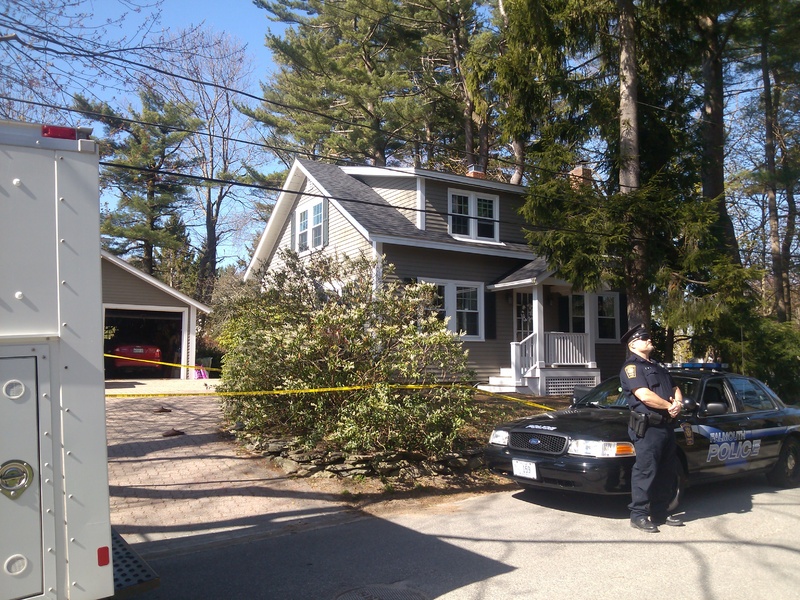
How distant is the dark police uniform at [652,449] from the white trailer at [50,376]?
4.88 m

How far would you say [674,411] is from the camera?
6492mm

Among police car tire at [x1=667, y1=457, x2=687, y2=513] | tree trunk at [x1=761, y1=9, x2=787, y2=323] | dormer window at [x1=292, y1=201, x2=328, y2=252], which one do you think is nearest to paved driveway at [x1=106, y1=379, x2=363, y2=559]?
police car tire at [x1=667, y1=457, x2=687, y2=513]

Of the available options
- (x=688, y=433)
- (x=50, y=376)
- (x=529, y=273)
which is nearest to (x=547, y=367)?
(x=529, y=273)

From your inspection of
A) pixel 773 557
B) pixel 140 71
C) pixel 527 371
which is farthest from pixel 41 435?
pixel 527 371

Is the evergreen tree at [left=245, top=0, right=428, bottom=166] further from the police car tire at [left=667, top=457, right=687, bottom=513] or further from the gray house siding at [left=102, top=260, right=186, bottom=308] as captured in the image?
the police car tire at [left=667, top=457, right=687, bottom=513]

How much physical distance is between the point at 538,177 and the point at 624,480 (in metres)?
10.6

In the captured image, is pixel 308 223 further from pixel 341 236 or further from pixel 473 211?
pixel 473 211

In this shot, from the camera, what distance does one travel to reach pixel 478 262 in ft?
63.5

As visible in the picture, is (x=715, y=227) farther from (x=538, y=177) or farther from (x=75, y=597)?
(x=75, y=597)

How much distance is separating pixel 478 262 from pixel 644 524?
13268 mm

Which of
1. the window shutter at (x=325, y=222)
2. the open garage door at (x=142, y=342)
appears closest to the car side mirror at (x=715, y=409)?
the window shutter at (x=325, y=222)

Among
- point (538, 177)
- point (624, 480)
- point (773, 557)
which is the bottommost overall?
point (773, 557)

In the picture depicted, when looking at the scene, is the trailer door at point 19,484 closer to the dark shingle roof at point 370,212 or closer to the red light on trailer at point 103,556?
the red light on trailer at point 103,556

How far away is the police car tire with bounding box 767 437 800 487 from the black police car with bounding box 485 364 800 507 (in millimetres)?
13
